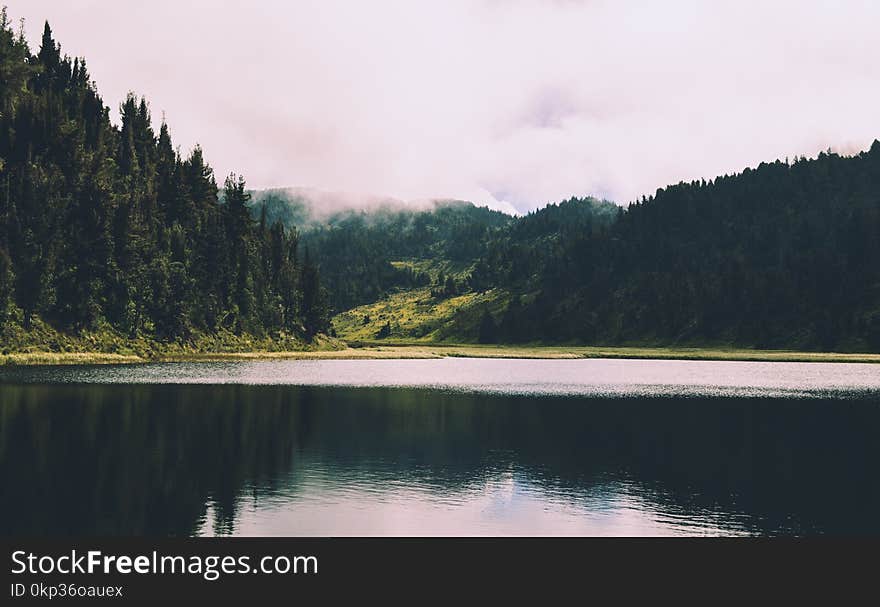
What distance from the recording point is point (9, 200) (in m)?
196

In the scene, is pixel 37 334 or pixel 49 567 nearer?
pixel 49 567

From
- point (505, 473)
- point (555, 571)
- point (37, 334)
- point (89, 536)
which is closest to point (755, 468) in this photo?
point (505, 473)

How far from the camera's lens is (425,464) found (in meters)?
53.8

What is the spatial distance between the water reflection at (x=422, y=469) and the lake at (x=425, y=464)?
0.62 feet

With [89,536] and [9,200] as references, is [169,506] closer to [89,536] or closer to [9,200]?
[89,536]

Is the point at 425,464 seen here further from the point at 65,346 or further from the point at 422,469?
the point at 65,346

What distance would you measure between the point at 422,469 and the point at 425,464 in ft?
6.48

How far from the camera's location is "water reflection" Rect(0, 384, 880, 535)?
3762 centimetres

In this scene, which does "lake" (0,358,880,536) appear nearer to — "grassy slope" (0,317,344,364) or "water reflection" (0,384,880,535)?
"water reflection" (0,384,880,535)

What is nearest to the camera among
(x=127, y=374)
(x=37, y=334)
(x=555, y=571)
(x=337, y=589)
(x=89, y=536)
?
(x=337, y=589)

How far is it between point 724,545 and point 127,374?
11365 centimetres

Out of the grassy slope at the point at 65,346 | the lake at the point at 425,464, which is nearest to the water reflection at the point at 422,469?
the lake at the point at 425,464

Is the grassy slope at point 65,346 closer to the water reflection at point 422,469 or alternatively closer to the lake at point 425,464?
→ the lake at point 425,464

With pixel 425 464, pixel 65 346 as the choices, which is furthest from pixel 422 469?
pixel 65 346
